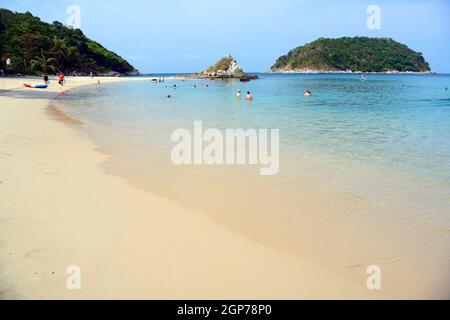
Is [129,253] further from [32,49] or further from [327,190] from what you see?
[32,49]

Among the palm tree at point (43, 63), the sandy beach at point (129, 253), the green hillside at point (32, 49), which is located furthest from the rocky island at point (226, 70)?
the sandy beach at point (129, 253)

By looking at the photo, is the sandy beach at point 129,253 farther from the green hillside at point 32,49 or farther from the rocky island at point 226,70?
the rocky island at point 226,70

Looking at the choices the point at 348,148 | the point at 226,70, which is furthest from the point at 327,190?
the point at 226,70

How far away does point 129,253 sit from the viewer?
4746 millimetres

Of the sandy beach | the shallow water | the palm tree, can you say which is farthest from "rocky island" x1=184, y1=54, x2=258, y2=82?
the sandy beach

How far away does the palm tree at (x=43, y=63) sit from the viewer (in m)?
72.8

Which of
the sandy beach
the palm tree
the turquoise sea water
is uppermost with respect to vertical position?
the palm tree

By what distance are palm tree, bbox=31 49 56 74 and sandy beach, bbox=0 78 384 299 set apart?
250 feet

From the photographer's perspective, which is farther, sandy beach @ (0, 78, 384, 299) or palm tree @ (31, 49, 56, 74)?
palm tree @ (31, 49, 56, 74)

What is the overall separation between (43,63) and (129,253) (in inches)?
3202

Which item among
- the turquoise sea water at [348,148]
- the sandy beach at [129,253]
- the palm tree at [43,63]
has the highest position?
the palm tree at [43,63]

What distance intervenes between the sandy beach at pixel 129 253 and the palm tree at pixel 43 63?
250 feet

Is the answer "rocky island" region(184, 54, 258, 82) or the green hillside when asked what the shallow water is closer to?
the green hillside

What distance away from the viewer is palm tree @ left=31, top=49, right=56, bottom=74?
72.8 metres
